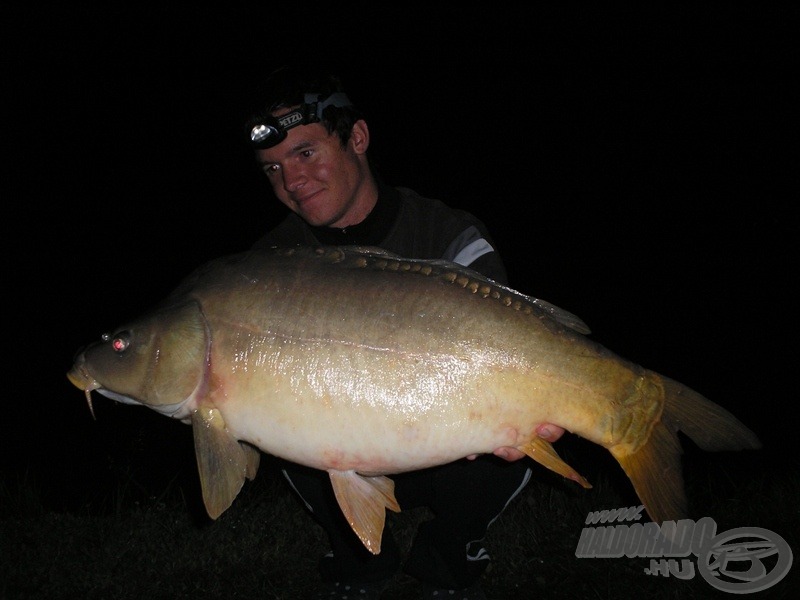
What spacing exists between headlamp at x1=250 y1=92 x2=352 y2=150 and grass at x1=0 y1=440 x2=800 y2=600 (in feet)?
5.11

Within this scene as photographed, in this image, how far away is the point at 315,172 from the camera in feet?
7.67

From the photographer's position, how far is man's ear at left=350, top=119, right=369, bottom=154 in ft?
8.04

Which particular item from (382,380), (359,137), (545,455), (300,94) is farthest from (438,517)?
(300,94)

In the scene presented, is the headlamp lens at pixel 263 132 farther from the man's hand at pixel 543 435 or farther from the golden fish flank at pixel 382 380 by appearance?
the man's hand at pixel 543 435

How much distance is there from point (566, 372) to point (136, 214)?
15.4 meters

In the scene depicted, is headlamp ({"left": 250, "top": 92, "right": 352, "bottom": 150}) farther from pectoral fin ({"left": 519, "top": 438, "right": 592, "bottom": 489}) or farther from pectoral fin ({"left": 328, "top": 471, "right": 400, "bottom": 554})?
pectoral fin ({"left": 519, "top": 438, "right": 592, "bottom": 489})

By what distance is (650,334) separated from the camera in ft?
23.4

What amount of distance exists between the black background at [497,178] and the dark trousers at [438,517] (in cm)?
148

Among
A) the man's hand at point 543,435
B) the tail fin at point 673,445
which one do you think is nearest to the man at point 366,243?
the man's hand at point 543,435

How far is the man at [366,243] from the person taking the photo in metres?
2.26

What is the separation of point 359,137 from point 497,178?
15.0 metres

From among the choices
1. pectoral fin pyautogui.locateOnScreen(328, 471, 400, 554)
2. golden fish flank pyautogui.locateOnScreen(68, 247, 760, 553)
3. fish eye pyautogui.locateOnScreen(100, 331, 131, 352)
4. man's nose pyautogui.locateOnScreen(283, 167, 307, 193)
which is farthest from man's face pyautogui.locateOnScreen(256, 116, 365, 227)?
pectoral fin pyautogui.locateOnScreen(328, 471, 400, 554)

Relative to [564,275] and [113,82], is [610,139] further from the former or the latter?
[113,82]

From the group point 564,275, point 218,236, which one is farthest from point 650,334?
point 218,236
